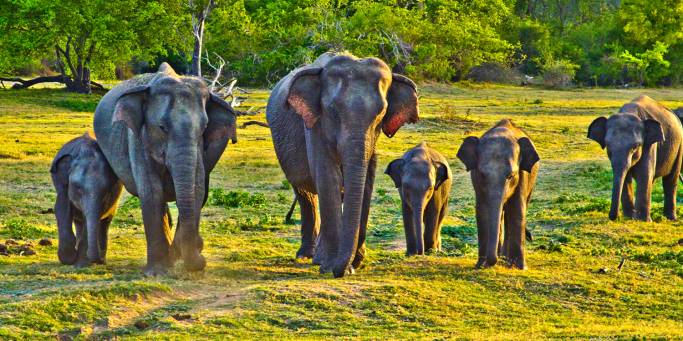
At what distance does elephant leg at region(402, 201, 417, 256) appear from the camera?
13.8 metres

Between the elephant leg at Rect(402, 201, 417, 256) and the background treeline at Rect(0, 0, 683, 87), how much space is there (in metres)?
23.6

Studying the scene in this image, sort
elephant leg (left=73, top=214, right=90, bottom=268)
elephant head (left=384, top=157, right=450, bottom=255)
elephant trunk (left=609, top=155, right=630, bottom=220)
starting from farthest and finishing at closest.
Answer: elephant trunk (left=609, top=155, right=630, bottom=220), elephant head (left=384, top=157, right=450, bottom=255), elephant leg (left=73, top=214, right=90, bottom=268)

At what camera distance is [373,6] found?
46.7m

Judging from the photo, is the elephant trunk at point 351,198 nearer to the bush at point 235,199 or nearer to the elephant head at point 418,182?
the elephant head at point 418,182

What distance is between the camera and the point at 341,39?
43.8m

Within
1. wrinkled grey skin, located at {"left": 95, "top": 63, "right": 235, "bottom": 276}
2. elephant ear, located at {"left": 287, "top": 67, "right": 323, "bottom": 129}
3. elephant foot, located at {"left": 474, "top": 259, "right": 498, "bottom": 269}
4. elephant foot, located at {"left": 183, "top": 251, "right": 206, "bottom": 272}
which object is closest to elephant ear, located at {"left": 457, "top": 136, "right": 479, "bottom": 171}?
elephant foot, located at {"left": 474, "top": 259, "right": 498, "bottom": 269}

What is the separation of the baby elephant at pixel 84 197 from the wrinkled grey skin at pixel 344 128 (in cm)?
208

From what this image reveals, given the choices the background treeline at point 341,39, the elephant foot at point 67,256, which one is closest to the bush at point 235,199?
the elephant foot at point 67,256

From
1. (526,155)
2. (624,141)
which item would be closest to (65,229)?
(526,155)

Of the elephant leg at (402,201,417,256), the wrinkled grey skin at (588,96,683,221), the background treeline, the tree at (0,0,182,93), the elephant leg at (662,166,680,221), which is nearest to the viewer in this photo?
the elephant leg at (402,201,417,256)

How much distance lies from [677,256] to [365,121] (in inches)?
176

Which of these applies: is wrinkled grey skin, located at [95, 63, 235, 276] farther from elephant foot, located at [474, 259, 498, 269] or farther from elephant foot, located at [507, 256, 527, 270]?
Result: elephant foot, located at [507, 256, 527, 270]

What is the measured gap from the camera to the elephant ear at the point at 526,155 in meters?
12.6

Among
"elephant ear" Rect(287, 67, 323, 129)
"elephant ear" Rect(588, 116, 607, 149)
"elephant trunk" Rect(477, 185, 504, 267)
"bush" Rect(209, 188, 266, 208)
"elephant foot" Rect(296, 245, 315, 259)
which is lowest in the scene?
"bush" Rect(209, 188, 266, 208)
